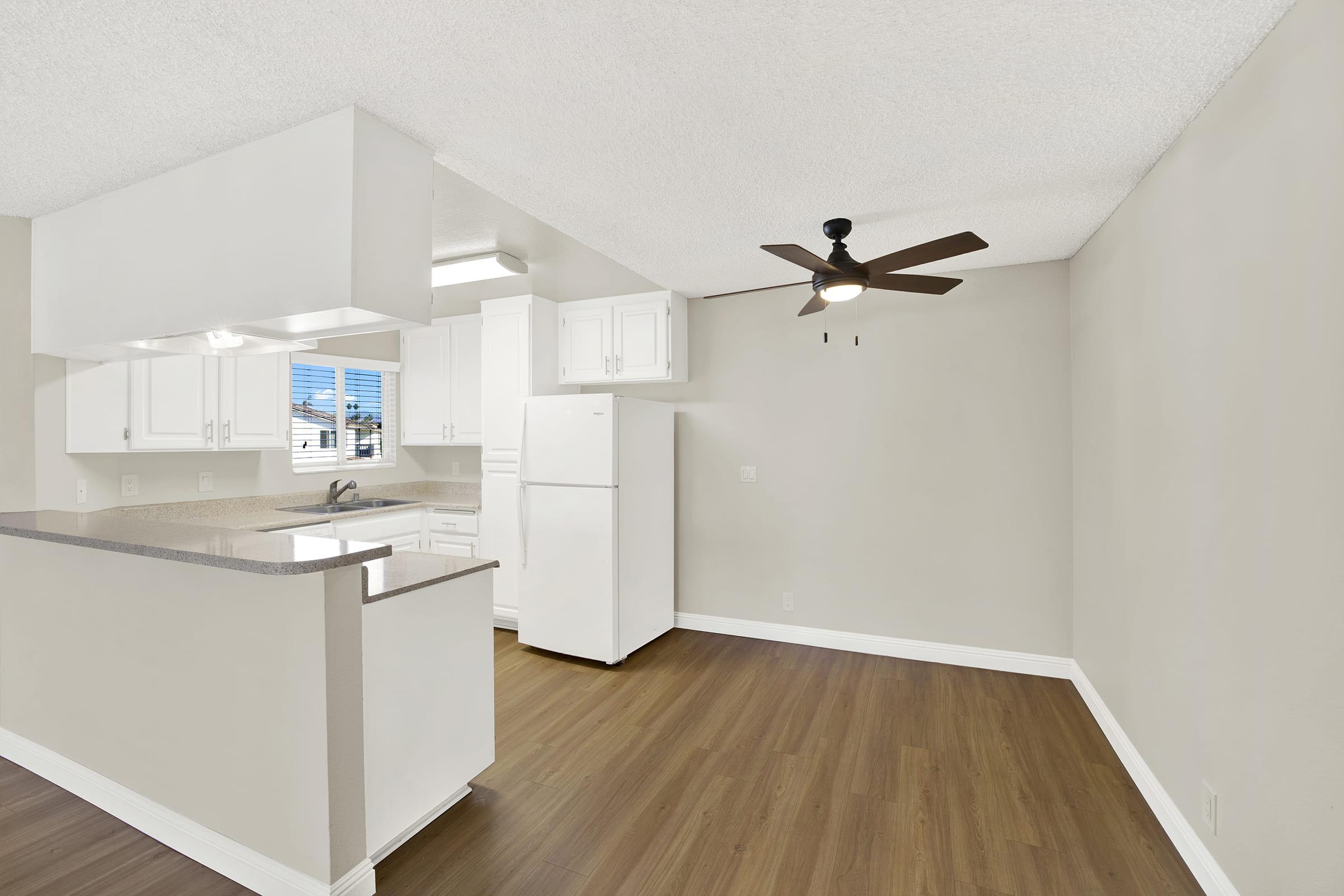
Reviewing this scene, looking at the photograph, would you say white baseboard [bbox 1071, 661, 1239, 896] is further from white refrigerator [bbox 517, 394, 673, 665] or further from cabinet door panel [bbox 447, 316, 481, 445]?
cabinet door panel [bbox 447, 316, 481, 445]

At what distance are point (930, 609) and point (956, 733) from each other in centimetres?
99

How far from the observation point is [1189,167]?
1917 mm

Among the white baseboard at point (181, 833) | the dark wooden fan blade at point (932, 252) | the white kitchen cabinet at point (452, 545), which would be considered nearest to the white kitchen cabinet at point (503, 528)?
the white kitchen cabinet at point (452, 545)

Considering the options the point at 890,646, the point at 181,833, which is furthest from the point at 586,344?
the point at 181,833

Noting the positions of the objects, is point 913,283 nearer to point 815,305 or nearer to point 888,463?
point 815,305

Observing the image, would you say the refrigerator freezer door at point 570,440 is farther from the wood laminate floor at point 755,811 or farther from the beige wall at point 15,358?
the beige wall at point 15,358

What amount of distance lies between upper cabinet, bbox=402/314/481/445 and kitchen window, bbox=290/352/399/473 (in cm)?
19

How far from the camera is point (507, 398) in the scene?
434cm

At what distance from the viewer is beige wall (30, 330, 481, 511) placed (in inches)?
112

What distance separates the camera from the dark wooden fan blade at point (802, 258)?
2.20 meters

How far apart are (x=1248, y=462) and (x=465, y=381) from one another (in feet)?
15.5

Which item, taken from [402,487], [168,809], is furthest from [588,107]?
[402,487]

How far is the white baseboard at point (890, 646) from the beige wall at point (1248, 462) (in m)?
0.99

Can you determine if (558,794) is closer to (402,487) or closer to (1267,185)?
(1267,185)
